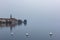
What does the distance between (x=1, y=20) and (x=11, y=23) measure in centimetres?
360

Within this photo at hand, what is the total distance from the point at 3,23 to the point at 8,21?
1590 millimetres

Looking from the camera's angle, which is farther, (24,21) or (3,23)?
(24,21)

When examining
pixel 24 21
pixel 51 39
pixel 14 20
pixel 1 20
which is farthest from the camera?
pixel 24 21

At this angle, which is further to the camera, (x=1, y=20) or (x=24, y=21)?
(x=24, y=21)

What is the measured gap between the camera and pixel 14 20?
41469 mm

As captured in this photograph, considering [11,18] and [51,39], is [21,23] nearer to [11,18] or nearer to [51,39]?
[11,18]

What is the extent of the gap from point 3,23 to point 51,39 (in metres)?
30.3

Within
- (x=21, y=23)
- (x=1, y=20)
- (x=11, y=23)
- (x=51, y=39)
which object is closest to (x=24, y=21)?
(x=21, y=23)

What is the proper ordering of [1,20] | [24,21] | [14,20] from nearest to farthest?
1. [1,20]
2. [14,20]
3. [24,21]

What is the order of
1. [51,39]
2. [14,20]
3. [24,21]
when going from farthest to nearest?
[24,21], [14,20], [51,39]

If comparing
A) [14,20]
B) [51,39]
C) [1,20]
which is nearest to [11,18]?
[14,20]

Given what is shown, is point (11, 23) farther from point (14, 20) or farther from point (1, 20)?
point (1, 20)

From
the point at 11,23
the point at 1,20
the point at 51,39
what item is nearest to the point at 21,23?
the point at 11,23

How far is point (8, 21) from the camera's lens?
4094cm
